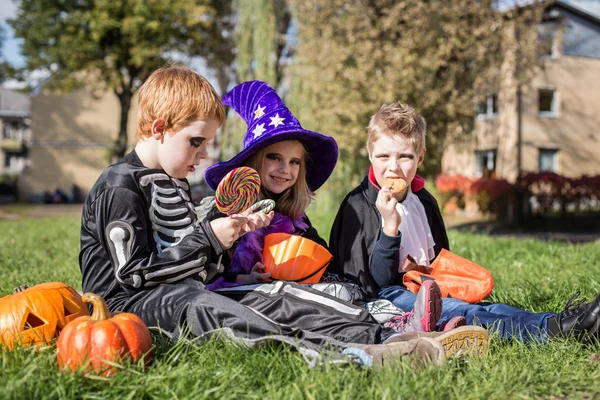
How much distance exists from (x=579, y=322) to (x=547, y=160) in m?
25.6

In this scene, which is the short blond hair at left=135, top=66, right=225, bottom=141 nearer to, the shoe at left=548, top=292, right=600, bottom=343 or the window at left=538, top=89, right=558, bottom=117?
the shoe at left=548, top=292, right=600, bottom=343

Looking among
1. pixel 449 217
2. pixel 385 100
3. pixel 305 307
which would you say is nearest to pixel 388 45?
pixel 385 100

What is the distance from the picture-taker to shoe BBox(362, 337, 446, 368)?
2.43 meters

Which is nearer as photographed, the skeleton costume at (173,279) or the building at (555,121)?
the skeleton costume at (173,279)

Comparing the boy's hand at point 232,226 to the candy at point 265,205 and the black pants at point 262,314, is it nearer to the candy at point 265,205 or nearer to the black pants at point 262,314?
the candy at point 265,205

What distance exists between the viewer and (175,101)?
296cm

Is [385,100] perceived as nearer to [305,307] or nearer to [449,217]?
[449,217]

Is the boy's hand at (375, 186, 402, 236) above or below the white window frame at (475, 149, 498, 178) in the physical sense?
below

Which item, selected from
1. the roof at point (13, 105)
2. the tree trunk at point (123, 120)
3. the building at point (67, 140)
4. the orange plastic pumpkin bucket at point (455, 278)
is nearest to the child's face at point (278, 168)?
the orange plastic pumpkin bucket at point (455, 278)

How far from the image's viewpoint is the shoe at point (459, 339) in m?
2.59

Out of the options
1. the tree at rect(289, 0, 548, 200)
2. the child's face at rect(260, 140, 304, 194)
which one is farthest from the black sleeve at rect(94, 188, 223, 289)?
the tree at rect(289, 0, 548, 200)

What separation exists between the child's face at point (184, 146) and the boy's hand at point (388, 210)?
105cm

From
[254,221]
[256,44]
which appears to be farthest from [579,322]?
[256,44]

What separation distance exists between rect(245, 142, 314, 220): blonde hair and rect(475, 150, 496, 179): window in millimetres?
23862
